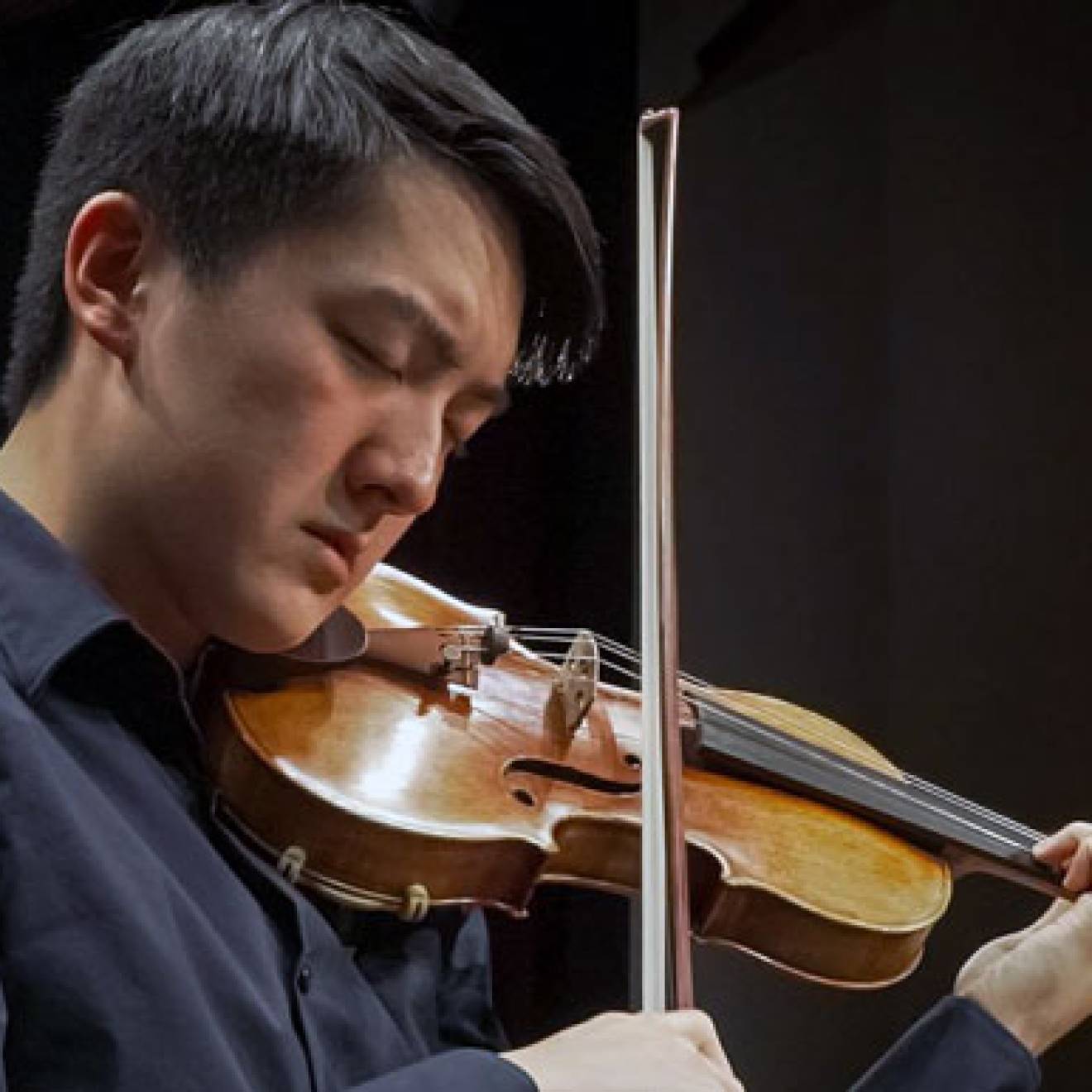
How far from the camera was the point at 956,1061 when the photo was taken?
1.04m

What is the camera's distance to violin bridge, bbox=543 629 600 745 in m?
1.06

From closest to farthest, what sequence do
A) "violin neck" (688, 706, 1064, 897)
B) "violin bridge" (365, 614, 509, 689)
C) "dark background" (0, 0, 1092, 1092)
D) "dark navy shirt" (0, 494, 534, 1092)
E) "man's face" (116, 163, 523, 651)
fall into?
1. "dark navy shirt" (0, 494, 534, 1092)
2. "man's face" (116, 163, 523, 651)
3. "violin bridge" (365, 614, 509, 689)
4. "violin neck" (688, 706, 1064, 897)
5. "dark background" (0, 0, 1092, 1092)

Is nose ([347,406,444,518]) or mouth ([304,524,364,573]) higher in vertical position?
nose ([347,406,444,518])

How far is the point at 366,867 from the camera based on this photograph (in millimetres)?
891

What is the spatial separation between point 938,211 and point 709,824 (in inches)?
38.1

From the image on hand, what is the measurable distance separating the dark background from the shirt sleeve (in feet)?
2.09

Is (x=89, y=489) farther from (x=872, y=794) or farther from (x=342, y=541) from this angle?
(x=872, y=794)

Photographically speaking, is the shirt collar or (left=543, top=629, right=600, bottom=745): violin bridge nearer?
the shirt collar

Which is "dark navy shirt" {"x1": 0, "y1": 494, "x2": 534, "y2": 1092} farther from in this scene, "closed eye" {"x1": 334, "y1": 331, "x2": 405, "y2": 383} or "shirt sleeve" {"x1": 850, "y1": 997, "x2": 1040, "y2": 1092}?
"shirt sleeve" {"x1": 850, "y1": 997, "x2": 1040, "y2": 1092}

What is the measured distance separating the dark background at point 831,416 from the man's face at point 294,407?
904 millimetres

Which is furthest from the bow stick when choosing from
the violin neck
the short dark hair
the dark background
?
the dark background

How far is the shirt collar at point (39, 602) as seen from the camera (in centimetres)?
77

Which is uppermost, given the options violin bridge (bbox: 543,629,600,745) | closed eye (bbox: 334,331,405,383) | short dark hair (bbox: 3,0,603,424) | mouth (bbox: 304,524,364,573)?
short dark hair (bbox: 3,0,603,424)

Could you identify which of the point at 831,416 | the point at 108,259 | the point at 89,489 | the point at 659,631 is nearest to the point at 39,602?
the point at 89,489
